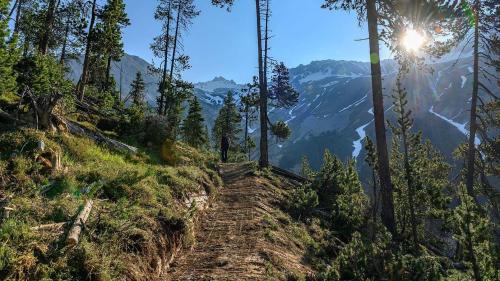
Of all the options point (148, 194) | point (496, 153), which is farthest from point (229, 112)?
point (148, 194)

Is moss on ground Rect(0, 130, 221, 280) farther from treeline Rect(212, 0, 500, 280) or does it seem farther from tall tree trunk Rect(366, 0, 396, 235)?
tall tree trunk Rect(366, 0, 396, 235)

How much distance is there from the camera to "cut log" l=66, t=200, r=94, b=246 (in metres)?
5.87

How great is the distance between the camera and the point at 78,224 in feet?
20.7

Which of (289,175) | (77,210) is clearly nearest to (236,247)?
(77,210)

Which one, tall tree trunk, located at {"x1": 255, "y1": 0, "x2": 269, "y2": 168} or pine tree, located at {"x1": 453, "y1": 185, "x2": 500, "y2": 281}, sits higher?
tall tree trunk, located at {"x1": 255, "y1": 0, "x2": 269, "y2": 168}

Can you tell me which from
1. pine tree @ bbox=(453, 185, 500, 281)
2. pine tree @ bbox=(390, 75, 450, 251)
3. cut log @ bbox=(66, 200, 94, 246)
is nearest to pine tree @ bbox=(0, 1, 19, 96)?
cut log @ bbox=(66, 200, 94, 246)

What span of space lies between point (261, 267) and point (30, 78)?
35.1 ft

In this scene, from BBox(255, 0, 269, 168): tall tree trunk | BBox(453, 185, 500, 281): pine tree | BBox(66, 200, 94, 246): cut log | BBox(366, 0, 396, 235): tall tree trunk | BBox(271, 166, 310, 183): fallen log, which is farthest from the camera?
BBox(255, 0, 269, 168): tall tree trunk

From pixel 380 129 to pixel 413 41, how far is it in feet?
11.9

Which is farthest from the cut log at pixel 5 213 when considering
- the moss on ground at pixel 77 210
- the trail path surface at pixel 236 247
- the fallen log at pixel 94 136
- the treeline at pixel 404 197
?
the fallen log at pixel 94 136

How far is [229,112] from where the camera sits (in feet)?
193

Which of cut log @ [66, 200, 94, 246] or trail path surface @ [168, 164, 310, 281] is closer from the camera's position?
cut log @ [66, 200, 94, 246]

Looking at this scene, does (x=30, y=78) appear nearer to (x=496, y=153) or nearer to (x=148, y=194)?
(x=148, y=194)

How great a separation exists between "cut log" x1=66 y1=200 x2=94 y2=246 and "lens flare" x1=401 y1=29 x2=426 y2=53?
11.8 meters
